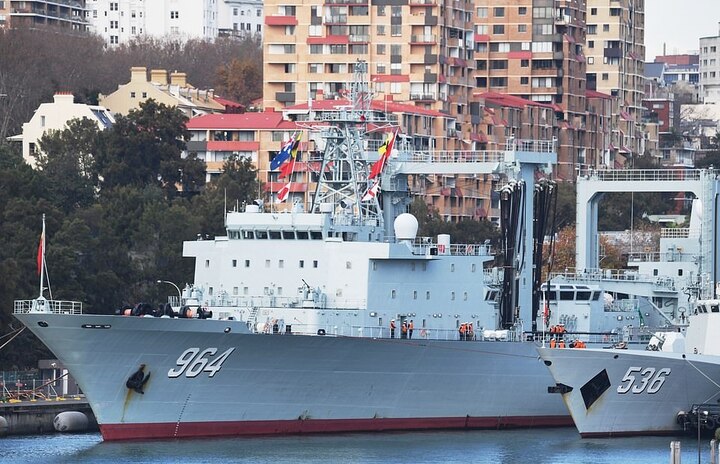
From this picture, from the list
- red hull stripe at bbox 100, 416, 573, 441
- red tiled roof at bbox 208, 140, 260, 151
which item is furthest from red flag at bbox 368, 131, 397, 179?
red tiled roof at bbox 208, 140, 260, 151

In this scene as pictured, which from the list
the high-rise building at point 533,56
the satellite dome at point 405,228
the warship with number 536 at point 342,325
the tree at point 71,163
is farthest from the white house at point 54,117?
the satellite dome at point 405,228

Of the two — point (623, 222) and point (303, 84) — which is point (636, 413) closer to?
point (623, 222)

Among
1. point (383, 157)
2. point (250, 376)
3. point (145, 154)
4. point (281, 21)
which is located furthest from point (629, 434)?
point (281, 21)

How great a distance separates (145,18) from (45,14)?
1238 cm

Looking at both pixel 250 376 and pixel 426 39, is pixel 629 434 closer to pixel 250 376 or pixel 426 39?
pixel 250 376

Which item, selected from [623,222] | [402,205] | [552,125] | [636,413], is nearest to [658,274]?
[402,205]

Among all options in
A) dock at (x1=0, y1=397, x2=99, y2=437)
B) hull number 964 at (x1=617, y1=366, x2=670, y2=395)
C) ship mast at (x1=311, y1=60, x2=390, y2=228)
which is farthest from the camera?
ship mast at (x1=311, y1=60, x2=390, y2=228)

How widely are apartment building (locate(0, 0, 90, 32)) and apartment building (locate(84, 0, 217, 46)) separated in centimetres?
422

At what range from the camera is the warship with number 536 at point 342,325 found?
5625 centimetres

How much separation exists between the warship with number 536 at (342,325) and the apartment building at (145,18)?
10671 centimetres

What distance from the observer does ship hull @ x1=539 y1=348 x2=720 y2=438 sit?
187 feet

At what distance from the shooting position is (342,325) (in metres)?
59.0

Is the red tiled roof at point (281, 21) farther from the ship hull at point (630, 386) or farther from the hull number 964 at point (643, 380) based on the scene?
the hull number 964 at point (643, 380)

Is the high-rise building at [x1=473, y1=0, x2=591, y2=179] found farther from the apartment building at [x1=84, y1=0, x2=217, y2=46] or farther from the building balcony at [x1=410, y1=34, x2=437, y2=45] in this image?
the apartment building at [x1=84, y1=0, x2=217, y2=46]
